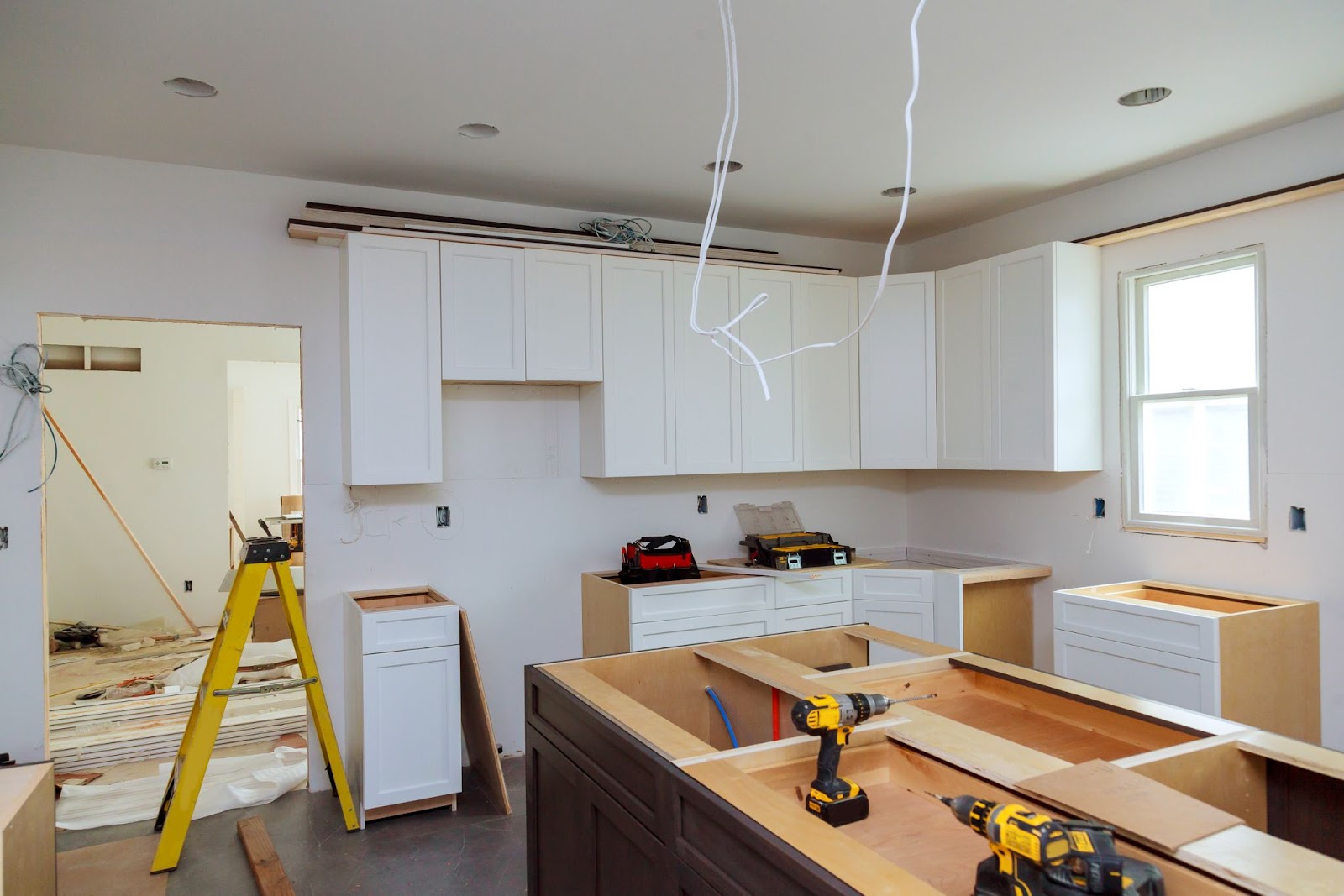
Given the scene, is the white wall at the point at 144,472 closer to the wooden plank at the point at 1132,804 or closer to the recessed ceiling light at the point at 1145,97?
the recessed ceiling light at the point at 1145,97

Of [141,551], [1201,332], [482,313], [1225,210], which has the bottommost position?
[141,551]

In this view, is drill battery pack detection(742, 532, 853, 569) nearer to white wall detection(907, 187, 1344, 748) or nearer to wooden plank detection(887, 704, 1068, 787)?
white wall detection(907, 187, 1344, 748)

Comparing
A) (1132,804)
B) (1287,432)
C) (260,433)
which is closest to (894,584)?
(1287,432)

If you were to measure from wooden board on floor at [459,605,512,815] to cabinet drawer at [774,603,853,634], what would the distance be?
1.57 metres

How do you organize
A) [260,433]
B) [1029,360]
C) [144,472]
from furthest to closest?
[260,433], [144,472], [1029,360]

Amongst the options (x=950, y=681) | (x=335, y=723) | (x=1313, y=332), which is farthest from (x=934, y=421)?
(x=335, y=723)

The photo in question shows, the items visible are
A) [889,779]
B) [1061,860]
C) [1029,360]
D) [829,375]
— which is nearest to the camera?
[1061,860]

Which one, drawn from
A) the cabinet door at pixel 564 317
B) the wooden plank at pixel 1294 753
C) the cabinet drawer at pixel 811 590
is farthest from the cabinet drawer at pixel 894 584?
the wooden plank at pixel 1294 753

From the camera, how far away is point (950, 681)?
2291 millimetres

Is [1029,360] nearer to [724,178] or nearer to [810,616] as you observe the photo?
[810,616]

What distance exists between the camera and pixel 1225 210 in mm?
3732

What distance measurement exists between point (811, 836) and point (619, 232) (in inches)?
150

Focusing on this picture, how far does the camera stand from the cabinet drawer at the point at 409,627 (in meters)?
3.63

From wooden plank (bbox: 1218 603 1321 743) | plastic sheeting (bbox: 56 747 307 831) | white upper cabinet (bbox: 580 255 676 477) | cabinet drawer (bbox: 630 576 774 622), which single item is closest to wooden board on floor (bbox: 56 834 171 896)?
plastic sheeting (bbox: 56 747 307 831)
